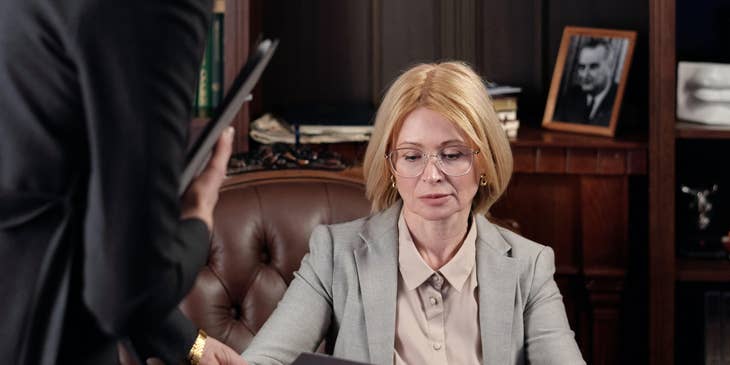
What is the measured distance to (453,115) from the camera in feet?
6.76

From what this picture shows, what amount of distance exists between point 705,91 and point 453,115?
1150mm

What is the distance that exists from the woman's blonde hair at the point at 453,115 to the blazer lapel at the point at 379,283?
11 cm

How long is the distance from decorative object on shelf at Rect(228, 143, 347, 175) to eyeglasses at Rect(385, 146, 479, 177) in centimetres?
48

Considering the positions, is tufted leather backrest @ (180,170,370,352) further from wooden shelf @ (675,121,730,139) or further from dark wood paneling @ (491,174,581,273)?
wooden shelf @ (675,121,730,139)

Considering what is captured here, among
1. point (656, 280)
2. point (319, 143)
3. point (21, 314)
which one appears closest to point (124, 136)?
point (21, 314)

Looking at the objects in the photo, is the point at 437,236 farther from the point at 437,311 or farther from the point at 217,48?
the point at 217,48

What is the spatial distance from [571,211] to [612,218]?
4.7 inches

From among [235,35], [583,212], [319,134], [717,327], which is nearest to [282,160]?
[319,134]

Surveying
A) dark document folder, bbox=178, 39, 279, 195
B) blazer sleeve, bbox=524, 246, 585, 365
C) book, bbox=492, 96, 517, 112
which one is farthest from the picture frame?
dark document folder, bbox=178, 39, 279, 195

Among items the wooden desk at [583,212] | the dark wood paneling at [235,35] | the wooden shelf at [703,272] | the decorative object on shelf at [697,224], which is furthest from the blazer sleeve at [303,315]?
the decorative object on shelf at [697,224]

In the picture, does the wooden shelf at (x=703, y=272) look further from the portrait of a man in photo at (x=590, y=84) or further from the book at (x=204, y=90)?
the book at (x=204, y=90)

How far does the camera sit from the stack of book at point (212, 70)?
2.99 metres

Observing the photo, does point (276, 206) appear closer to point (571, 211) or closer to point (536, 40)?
point (571, 211)

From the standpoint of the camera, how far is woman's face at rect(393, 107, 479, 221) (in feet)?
6.74
